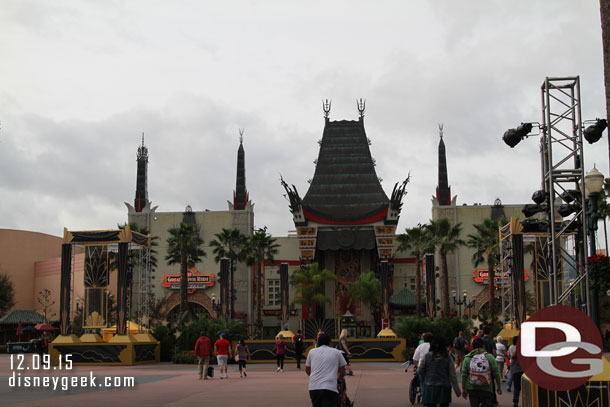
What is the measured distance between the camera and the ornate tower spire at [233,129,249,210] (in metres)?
71.9

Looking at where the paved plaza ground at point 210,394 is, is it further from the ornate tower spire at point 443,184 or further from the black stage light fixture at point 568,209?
the ornate tower spire at point 443,184

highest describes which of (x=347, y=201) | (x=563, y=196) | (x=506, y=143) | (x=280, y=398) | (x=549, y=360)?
(x=347, y=201)

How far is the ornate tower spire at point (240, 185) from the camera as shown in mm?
71875

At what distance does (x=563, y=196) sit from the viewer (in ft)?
51.8

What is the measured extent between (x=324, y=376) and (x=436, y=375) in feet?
8.53

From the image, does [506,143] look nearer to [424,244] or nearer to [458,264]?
[424,244]

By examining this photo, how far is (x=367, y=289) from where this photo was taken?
61312mm

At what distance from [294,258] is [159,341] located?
112ft

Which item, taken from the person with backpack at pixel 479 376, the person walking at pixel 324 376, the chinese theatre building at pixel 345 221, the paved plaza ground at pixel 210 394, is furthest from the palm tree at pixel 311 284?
the person walking at pixel 324 376

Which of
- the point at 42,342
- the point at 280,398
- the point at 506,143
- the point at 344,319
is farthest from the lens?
the point at 344,319

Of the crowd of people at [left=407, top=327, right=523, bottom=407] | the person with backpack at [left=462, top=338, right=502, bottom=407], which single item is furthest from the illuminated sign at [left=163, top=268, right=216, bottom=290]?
the person with backpack at [left=462, top=338, right=502, bottom=407]

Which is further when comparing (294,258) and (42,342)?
(294,258)

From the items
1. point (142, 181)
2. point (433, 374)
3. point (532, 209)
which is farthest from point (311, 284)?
point (433, 374)

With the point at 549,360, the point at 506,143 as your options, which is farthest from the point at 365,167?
the point at 549,360
